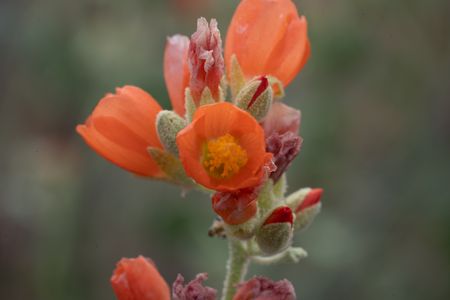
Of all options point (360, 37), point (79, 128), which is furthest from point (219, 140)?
point (360, 37)

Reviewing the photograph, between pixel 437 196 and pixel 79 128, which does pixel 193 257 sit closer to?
pixel 437 196

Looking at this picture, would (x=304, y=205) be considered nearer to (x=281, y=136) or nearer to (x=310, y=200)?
(x=310, y=200)

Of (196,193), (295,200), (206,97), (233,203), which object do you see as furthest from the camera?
(196,193)

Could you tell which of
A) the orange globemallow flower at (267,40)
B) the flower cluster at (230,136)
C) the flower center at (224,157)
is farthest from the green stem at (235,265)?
the orange globemallow flower at (267,40)

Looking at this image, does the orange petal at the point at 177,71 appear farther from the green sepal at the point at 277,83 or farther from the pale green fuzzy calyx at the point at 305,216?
the pale green fuzzy calyx at the point at 305,216

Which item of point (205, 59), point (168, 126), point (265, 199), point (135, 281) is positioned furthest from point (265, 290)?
point (205, 59)

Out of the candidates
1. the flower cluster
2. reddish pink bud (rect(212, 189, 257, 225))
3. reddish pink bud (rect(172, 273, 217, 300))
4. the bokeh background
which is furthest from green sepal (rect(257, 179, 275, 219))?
the bokeh background
